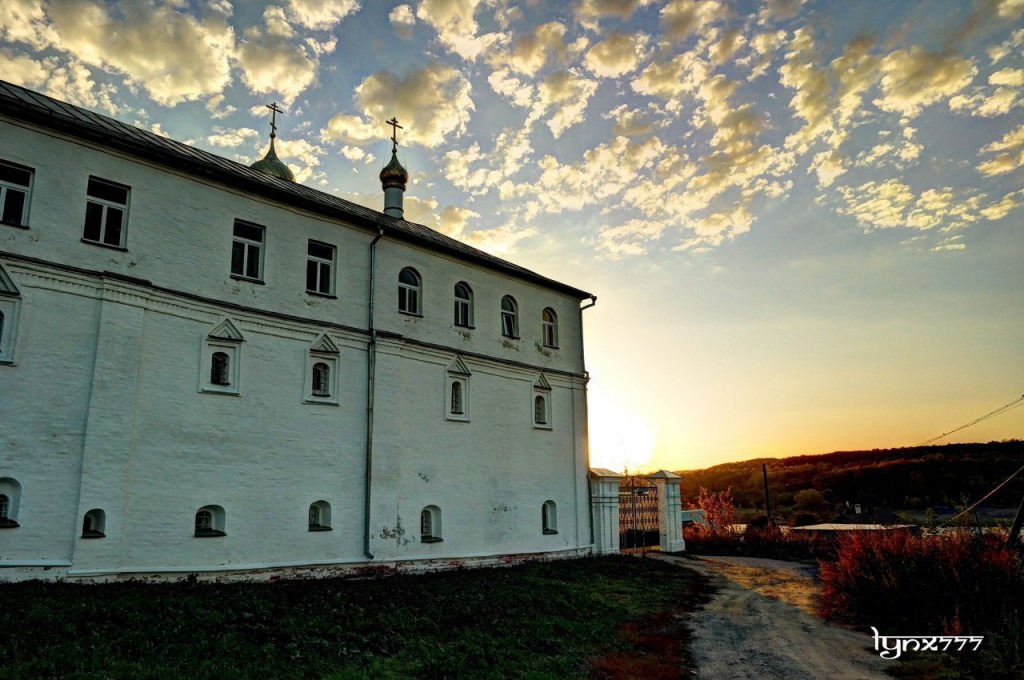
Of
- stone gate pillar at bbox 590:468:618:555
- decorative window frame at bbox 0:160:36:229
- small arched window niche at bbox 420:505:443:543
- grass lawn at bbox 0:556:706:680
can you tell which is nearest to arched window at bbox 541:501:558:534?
stone gate pillar at bbox 590:468:618:555

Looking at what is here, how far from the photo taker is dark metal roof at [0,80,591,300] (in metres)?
12.0

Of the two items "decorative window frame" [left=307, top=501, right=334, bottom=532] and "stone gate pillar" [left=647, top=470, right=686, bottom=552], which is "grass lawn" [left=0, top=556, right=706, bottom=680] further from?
"stone gate pillar" [left=647, top=470, right=686, bottom=552]

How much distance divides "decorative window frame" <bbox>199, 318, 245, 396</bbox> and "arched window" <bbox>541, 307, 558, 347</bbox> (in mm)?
10264

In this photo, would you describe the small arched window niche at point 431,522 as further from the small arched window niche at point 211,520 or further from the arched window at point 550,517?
the small arched window niche at point 211,520

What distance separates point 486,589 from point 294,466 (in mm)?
4878

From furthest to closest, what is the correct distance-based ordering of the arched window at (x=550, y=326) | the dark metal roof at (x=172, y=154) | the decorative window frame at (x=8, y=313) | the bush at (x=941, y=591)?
the arched window at (x=550, y=326)
the dark metal roof at (x=172, y=154)
the decorative window frame at (x=8, y=313)
the bush at (x=941, y=591)

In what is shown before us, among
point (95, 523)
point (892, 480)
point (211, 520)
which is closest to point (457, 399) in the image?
point (211, 520)

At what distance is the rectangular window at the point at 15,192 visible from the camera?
1159cm

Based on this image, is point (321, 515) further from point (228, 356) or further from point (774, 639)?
point (774, 639)

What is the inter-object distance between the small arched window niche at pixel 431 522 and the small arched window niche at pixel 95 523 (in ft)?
24.0

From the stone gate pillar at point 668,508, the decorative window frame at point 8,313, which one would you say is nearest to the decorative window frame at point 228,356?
the decorative window frame at point 8,313

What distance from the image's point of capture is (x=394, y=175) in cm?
2325

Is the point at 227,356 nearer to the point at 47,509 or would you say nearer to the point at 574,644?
the point at 47,509

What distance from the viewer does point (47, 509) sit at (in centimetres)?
1095
